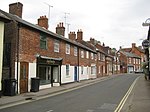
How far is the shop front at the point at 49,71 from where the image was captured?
24281mm

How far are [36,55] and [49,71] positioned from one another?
448 cm

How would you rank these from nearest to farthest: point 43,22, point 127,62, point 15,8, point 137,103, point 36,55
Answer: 1. point 137,103
2. point 36,55
3. point 15,8
4. point 43,22
5. point 127,62

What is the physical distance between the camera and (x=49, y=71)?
27234 millimetres

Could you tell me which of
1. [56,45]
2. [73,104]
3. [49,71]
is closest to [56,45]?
[56,45]

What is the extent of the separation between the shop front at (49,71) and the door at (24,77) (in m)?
2.53

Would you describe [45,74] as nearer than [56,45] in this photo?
Yes

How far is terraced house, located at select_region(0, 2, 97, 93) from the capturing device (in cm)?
1969

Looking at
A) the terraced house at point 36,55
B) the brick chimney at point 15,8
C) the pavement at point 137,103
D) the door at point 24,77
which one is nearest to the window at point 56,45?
the terraced house at point 36,55

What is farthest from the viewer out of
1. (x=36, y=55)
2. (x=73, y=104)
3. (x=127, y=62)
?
(x=127, y=62)

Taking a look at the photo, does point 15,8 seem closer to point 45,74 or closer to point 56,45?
point 56,45

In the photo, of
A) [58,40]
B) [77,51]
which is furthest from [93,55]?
[58,40]

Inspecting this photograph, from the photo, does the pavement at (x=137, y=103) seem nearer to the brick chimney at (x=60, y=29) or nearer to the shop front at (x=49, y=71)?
the shop front at (x=49, y=71)

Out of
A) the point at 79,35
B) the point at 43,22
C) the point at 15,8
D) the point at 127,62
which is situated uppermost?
the point at 79,35

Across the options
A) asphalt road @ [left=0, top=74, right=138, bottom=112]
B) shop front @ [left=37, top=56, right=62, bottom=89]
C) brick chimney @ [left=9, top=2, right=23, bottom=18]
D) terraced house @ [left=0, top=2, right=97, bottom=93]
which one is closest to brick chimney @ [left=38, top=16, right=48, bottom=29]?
terraced house @ [left=0, top=2, right=97, bottom=93]
